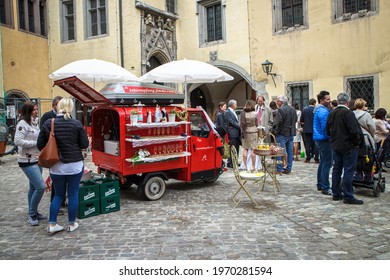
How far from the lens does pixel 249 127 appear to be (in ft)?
28.7

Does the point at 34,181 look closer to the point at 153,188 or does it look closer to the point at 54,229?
the point at 54,229

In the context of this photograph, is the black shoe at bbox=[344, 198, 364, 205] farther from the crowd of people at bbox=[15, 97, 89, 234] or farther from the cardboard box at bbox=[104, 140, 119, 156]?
the crowd of people at bbox=[15, 97, 89, 234]

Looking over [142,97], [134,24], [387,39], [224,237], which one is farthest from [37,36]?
[224,237]

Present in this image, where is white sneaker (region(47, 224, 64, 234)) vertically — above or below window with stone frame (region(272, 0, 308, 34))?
below

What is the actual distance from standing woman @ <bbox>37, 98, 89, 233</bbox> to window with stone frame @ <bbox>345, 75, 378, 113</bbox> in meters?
10.8

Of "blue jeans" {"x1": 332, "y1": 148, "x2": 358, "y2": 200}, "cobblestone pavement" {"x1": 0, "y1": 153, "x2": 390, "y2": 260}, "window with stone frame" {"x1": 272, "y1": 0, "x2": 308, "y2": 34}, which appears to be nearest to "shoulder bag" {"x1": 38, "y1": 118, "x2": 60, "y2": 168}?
"cobblestone pavement" {"x1": 0, "y1": 153, "x2": 390, "y2": 260}

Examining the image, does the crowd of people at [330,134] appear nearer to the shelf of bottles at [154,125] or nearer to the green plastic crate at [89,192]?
the shelf of bottles at [154,125]

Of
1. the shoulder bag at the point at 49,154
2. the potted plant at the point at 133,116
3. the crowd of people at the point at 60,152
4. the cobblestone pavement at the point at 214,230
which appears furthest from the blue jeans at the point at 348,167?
the shoulder bag at the point at 49,154

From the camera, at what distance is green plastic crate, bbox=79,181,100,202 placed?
5629 millimetres

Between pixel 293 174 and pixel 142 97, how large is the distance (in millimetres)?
4326

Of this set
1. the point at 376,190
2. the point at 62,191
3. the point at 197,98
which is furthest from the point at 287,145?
the point at 197,98

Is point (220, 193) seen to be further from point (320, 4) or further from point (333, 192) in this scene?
point (320, 4)

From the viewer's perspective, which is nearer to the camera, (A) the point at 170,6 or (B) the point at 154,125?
(B) the point at 154,125

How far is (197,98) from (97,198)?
14.7 m
